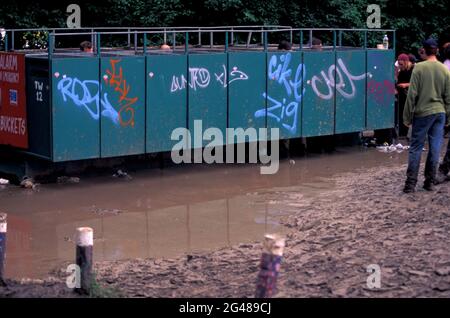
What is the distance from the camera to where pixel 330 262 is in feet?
26.7

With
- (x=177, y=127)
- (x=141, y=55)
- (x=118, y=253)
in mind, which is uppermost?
(x=141, y=55)

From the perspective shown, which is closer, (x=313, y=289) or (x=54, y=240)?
(x=313, y=289)

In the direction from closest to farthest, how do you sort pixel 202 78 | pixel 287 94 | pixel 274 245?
pixel 274 245
pixel 202 78
pixel 287 94

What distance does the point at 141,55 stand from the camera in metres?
13.8

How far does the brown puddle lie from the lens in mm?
9672

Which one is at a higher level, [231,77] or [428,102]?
[231,77]

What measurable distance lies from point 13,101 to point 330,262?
6.91 m

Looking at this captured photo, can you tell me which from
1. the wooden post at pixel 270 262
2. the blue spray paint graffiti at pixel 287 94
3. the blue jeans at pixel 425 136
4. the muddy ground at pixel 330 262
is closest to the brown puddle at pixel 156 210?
the muddy ground at pixel 330 262

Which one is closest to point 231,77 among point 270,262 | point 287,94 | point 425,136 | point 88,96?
point 287,94

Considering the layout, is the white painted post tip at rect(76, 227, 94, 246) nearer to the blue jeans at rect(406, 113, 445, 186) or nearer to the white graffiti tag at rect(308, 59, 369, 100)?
the blue jeans at rect(406, 113, 445, 186)

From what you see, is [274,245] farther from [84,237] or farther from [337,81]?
[337,81]
